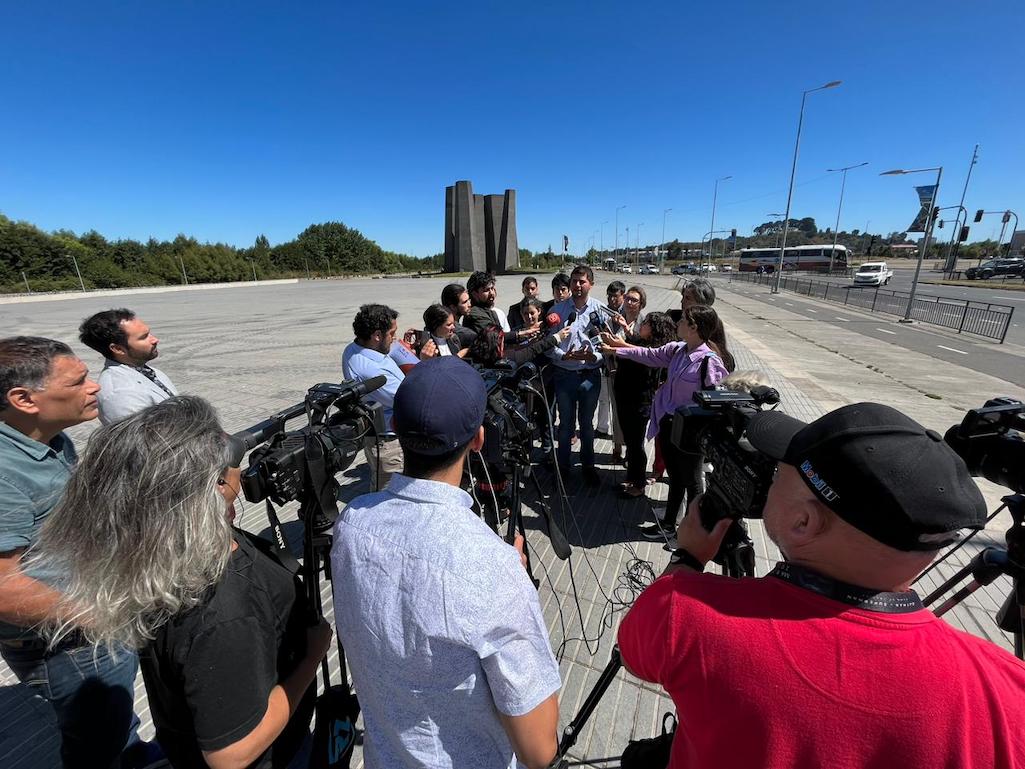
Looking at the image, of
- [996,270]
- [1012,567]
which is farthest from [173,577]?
[996,270]

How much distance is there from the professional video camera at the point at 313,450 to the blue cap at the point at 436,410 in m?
0.54

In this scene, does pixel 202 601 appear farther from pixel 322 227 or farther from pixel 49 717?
pixel 322 227

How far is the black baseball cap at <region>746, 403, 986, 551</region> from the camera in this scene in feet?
2.41

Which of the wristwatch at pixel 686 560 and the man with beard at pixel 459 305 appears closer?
the wristwatch at pixel 686 560

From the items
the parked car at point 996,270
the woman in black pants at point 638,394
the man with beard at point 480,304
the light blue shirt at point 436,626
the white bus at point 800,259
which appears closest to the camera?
the light blue shirt at point 436,626

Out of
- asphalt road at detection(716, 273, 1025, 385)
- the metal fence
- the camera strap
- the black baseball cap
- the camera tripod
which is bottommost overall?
asphalt road at detection(716, 273, 1025, 385)

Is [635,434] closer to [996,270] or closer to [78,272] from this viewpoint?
[78,272]

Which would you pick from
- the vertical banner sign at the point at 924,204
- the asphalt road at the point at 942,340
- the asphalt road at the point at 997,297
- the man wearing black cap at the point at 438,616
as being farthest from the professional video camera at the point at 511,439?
the vertical banner sign at the point at 924,204

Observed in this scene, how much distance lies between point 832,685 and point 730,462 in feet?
2.09

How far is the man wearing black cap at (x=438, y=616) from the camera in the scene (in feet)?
3.22

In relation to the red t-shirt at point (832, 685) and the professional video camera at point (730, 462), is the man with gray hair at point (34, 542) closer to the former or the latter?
the red t-shirt at point (832, 685)

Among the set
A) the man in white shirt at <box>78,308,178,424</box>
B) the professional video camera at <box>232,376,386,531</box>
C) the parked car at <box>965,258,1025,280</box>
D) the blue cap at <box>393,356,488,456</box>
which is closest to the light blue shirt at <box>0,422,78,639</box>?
the professional video camera at <box>232,376,386,531</box>

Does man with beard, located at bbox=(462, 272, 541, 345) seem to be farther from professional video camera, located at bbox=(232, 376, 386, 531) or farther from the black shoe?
professional video camera, located at bbox=(232, 376, 386, 531)

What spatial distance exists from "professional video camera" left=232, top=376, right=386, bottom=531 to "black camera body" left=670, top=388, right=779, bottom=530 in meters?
1.23
